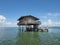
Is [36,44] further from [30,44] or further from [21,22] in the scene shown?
[21,22]

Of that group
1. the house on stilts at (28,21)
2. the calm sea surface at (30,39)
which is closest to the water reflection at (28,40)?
the calm sea surface at (30,39)

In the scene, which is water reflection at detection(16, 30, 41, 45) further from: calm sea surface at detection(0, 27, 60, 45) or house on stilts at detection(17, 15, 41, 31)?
house on stilts at detection(17, 15, 41, 31)

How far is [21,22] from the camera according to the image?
3316cm

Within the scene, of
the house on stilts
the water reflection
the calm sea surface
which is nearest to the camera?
the water reflection

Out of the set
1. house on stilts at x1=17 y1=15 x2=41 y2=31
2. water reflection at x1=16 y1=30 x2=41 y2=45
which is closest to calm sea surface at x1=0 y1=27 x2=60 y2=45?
water reflection at x1=16 y1=30 x2=41 y2=45

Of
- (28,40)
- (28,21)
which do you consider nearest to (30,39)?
(28,40)

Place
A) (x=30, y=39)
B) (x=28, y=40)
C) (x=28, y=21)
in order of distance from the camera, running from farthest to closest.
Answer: (x=28, y=21), (x=30, y=39), (x=28, y=40)

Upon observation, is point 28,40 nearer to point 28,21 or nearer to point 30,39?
point 30,39

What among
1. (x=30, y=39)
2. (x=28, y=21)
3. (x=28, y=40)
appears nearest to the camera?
(x=28, y=40)

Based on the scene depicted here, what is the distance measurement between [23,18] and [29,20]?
117 cm

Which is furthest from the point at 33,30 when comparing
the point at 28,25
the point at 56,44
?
the point at 56,44

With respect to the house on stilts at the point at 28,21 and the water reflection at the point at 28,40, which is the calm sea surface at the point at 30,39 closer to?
the water reflection at the point at 28,40

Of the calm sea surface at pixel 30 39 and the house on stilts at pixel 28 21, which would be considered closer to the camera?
the calm sea surface at pixel 30 39

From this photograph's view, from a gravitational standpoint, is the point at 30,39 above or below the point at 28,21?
below
